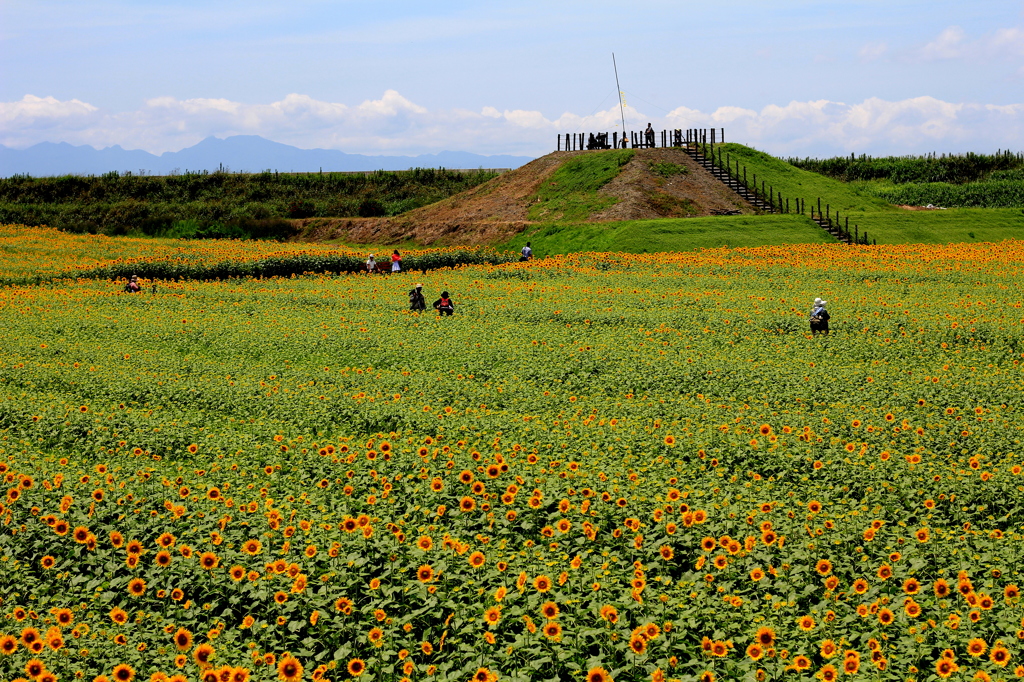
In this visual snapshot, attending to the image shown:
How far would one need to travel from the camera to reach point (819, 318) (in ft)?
68.6

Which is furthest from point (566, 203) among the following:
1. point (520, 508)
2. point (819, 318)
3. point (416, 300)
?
point (520, 508)

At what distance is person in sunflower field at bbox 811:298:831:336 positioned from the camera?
20859 mm

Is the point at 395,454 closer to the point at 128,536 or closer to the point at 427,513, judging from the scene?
the point at 427,513

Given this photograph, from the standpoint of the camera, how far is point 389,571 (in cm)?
768

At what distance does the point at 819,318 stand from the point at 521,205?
1594 inches


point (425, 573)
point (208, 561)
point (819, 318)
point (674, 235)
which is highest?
point (674, 235)

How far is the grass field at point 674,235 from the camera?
1794 inches

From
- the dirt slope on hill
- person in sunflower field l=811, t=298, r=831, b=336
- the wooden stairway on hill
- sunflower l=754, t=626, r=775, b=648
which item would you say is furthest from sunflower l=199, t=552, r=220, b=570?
the dirt slope on hill

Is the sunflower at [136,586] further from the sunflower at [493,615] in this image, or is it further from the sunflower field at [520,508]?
the sunflower at [493,615]

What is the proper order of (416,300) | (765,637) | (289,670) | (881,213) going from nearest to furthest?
(289,670) < (765,637) < (416,300) < (881,213)

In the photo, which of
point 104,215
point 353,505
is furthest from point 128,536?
point 104,215

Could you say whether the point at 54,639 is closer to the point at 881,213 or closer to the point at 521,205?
the point at 521,205

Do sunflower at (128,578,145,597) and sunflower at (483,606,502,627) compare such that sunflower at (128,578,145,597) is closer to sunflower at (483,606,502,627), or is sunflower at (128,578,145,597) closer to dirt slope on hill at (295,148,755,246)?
sunflower at (483,606,502,627)

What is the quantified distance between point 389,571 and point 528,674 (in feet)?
6.40
